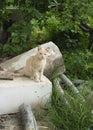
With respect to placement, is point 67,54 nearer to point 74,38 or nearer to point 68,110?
point 74,38

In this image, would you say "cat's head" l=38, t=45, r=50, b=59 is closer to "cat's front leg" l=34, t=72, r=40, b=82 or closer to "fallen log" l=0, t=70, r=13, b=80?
"cat's front leg" l=34, t=72, r=40, b=82

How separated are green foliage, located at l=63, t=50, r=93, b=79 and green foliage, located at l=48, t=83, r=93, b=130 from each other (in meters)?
1.93

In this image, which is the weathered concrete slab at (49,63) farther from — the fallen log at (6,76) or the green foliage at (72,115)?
the green foliage at (72,115)

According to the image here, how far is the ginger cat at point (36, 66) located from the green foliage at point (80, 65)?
1572mm

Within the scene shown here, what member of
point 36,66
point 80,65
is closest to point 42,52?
point 36,66

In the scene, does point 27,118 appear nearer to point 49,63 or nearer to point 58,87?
point 58,87

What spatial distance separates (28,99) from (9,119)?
1.34 feet

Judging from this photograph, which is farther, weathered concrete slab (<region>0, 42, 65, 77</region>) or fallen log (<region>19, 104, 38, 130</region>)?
weathered concrete slab (<region>0, 42, 65, 77</region>)

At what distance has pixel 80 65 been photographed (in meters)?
6.61

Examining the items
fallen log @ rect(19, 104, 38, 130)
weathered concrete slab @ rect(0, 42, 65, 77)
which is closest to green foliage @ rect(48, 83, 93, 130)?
fallen log @ rect(19, 104, 38, 130)

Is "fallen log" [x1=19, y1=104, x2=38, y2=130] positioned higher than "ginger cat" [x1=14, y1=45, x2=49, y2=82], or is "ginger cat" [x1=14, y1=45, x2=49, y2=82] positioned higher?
"ginger cat" [x1=14, y1=45, x2=49, y2=82]

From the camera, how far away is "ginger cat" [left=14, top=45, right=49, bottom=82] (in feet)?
15.3

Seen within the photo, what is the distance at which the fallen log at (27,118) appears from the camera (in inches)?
160

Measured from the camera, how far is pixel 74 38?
7.94 metres
